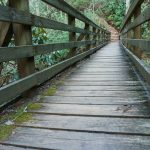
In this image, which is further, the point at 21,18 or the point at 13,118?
the point at 21,18

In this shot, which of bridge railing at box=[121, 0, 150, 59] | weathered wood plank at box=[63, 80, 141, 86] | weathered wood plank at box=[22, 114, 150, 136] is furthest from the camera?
weathered wood plank at box=[63, 80, 141, 86]

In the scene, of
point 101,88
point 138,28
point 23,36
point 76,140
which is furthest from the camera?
point 138,28

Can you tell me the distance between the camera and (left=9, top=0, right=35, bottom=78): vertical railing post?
7.72 ft

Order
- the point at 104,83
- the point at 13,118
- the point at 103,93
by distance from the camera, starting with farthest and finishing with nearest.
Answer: the point at 104,83 < the point at 103,93 < the point at 13,118

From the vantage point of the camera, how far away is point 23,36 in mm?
2432

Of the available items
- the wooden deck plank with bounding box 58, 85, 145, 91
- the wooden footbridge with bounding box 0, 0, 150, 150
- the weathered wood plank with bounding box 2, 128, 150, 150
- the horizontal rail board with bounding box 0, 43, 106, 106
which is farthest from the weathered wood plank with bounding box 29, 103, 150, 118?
the wooden deck plank with bounding box 58, 85, 145, 91

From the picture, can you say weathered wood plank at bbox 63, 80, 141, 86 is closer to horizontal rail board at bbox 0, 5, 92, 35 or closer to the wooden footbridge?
the wooden footbridge

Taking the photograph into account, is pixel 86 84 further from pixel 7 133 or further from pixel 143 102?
pixel 7 133

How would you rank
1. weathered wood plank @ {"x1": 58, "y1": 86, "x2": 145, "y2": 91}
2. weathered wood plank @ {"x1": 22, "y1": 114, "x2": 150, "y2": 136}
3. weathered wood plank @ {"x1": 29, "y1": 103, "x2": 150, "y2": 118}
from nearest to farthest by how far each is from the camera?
weathered wood plank @ {"x1": 22, "y1": 114, "x2": 150, "y2": 136} → weathered wood plank @ {"x1": 29, "y1": 103, "x2": 150, "y2": 118} → weathered wood plank @ {"x1": 58, "y1": 86, "x2": 145, "y2": 91}

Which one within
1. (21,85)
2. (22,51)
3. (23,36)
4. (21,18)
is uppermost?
(21,18)

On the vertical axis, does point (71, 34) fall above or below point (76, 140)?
above

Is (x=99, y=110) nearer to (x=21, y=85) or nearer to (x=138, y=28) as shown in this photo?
(x=21, y=85)

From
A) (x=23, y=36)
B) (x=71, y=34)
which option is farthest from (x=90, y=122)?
(x=71, y=34)

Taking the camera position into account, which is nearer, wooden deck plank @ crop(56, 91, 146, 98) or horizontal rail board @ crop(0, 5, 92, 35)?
horizontal rail board @ crop(0, 5, 92, 35)
